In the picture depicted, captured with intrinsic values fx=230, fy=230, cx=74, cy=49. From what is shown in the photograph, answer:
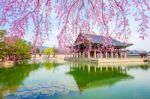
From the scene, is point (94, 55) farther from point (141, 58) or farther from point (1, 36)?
point (1, 36)

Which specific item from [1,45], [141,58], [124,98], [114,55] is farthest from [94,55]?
[124,98]

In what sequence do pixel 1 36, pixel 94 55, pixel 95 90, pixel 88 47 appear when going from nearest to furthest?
pixel 88 47 < pixel 95 90 < pixel 1 36 < pixel 94 55

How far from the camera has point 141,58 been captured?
37250 millimetres

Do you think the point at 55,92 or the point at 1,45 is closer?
the point at 55,92

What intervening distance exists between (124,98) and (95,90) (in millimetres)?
2473

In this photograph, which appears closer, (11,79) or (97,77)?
(11,79)

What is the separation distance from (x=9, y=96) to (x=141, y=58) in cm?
3014

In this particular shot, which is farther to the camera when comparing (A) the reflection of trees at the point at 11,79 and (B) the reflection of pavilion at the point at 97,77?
(B) the reflection of pavilion at the point at 97,77

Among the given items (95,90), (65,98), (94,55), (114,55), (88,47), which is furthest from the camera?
(114,55)

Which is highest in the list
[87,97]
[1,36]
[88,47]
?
[1,36]

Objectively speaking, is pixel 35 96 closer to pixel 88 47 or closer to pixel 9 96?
pixel 9 96

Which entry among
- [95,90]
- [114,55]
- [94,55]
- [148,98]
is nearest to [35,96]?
[95,90]

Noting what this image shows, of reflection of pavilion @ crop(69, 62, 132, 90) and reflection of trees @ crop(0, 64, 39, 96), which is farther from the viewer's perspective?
reflection of pavilion @ crop(69, 62, 132, 90)

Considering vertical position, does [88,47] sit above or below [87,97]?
above
